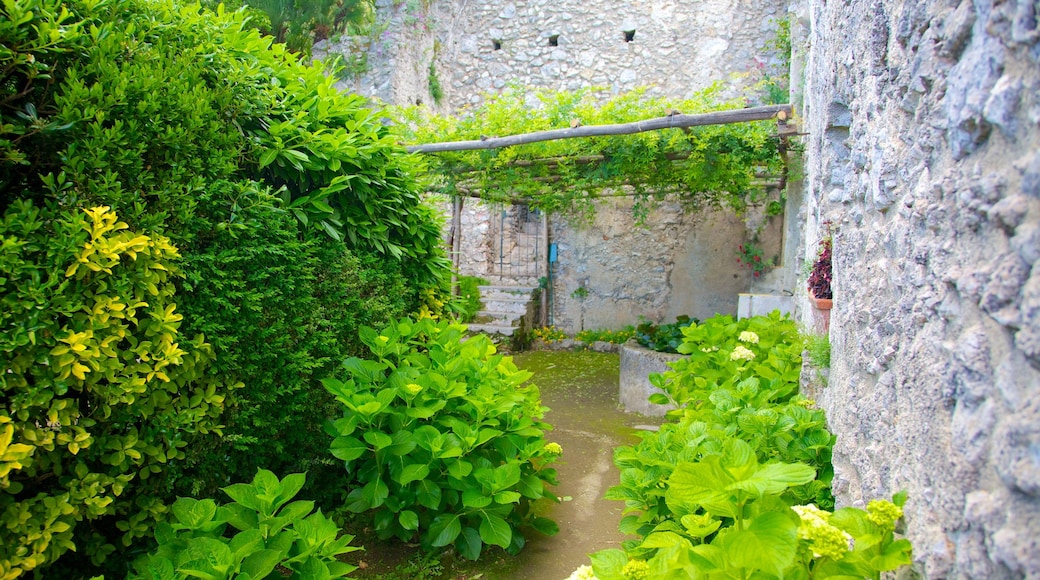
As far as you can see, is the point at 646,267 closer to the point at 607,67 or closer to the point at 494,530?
the point at 607,67

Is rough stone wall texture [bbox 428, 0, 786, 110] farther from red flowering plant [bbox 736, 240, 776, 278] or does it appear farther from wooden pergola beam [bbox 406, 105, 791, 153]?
wooden pergola beam [bbox 406, 105, 791, 153]

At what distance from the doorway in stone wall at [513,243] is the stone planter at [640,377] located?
4.08 metres

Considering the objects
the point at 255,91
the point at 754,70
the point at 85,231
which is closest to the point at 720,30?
the point at 754,70

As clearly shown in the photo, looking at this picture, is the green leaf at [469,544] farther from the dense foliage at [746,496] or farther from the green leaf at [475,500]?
the dense foliage at [746,496]

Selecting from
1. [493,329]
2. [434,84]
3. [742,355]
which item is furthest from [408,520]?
[434,84]

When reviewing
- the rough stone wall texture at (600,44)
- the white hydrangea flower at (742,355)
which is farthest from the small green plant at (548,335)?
the white hydrangea flower at (742,355)

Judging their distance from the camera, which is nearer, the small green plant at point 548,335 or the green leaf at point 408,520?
the green leaf at point 408,520

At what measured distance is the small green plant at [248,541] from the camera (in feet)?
5.32

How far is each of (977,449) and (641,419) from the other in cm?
473

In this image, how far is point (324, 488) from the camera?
115 inches

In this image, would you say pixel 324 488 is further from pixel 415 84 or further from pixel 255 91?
pixel 415 84

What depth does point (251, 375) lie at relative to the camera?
2.36 meters

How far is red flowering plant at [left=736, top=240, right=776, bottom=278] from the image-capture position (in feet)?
25.7

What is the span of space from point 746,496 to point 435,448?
1.44 metres
